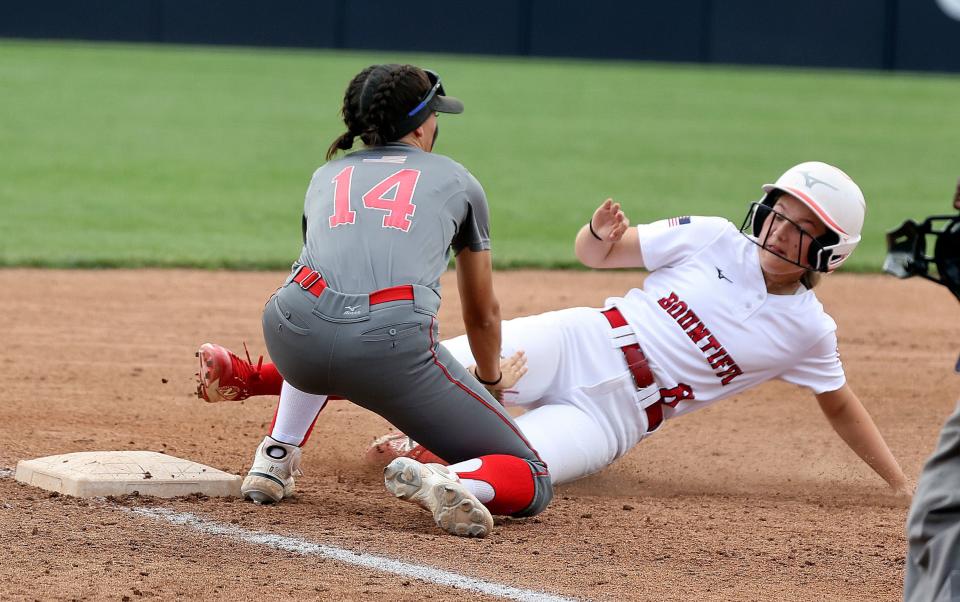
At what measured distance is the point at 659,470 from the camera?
14.8 feet

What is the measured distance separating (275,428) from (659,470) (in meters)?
1.45

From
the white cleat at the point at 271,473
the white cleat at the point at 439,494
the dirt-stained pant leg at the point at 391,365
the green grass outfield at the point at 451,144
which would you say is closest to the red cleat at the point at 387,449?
the white cleat at the point at 271,473

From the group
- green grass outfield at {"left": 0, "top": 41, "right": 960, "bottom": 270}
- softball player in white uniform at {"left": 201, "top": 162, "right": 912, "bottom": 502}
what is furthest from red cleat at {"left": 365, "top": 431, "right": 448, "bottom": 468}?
green grass outfield at {"left": 0, "top": 41, "right": 960, "bottom": 270}

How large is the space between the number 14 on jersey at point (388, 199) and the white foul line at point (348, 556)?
2.70 feet

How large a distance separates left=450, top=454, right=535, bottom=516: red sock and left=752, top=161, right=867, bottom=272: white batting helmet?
1.10m

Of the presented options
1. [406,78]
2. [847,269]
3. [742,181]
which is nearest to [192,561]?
[406,78]

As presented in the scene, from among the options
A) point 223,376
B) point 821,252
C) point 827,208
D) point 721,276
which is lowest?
point 223,376

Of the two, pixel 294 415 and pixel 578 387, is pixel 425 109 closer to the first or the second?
pixel 294 415

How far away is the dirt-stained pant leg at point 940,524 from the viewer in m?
2.13

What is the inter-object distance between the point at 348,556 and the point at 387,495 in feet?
2.47

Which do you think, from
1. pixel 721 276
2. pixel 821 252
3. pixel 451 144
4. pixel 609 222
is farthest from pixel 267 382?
pixel 451 144

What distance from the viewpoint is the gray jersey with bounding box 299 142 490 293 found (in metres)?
3.29

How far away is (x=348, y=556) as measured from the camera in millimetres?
3145

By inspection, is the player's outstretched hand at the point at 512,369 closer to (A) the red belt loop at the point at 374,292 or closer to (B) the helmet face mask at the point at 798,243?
(A) the red belt loop at the point at 374,292
